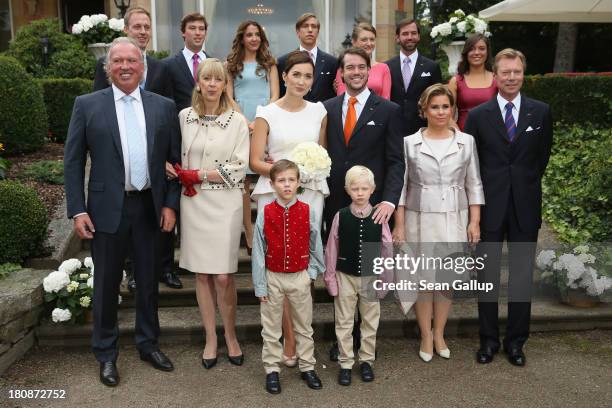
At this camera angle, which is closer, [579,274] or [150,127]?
[150,127]

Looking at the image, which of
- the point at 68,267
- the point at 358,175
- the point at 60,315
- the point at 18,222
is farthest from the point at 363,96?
the point at 18,222

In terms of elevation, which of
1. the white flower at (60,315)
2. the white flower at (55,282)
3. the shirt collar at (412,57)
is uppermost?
the shirt collar at (412,57)

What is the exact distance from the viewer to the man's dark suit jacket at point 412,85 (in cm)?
580

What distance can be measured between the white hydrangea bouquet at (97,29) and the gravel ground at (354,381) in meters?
6.98

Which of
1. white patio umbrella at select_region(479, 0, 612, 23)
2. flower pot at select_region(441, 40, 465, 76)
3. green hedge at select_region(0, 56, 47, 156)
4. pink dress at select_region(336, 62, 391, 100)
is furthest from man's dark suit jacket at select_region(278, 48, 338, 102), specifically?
white patio umbrella at select_region(479, 0, 612, 23)

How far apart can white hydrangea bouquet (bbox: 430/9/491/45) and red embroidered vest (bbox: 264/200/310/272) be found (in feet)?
20.4

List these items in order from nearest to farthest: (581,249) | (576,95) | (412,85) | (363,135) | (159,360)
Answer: (363,135) → (159,360) → (581,249) → (412,85) → (576,95)

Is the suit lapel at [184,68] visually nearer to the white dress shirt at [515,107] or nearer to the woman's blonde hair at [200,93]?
the woman's blonde hair at [200,93]

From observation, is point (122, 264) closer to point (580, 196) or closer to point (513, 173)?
point (513, 173)

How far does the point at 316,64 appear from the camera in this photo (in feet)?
19.2

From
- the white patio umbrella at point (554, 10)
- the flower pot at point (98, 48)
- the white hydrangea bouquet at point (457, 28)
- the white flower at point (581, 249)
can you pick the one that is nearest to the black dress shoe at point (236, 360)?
the white flower at point (581, 249)

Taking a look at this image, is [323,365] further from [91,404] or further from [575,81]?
[575,81]

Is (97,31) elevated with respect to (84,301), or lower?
elevated

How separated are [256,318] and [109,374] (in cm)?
131
